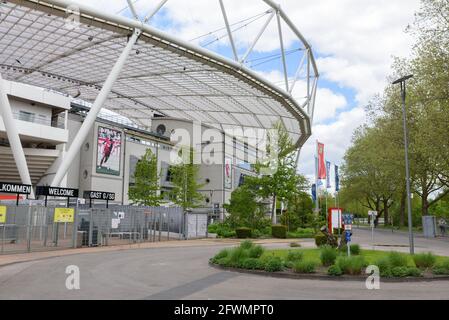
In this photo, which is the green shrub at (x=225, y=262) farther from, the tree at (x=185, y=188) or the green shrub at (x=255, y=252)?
the tree at (x=185, y=188)

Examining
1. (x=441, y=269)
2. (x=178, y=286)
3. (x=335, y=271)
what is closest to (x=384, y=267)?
(x=335, y=271)

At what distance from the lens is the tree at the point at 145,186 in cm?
5216

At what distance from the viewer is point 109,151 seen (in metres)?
62.4

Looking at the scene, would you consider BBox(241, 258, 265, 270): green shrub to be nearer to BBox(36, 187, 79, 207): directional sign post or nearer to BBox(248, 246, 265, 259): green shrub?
BBox(248, 246, 265, 259): green shrub

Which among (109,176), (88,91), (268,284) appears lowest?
(268,284)

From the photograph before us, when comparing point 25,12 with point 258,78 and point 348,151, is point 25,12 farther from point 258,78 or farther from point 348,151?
point 348,151

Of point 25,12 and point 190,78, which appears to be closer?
point 25,12

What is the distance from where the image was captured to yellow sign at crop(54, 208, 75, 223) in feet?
88.4

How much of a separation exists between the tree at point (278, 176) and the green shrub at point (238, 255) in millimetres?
28646

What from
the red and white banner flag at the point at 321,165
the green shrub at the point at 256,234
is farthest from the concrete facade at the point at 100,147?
the red and white banner flag at the point at 321,165

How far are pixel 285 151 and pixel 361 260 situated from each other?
1353 inches

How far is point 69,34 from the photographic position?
4225 cm
